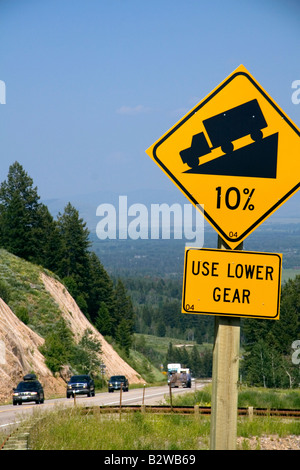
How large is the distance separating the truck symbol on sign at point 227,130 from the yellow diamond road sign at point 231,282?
1.99ft

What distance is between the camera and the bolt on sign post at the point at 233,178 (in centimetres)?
466

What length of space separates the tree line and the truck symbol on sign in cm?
8861

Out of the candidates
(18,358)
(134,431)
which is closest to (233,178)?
(134,431)

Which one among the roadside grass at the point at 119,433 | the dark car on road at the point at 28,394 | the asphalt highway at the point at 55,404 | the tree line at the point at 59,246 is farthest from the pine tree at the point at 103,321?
the roadside grass at the point at 119,433

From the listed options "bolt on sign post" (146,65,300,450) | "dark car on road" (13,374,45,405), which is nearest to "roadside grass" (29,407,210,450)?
"bolt on sign post" (146,65,300,450)

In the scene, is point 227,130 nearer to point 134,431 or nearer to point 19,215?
point 134,431

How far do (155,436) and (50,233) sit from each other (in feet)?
288

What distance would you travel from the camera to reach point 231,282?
465cm

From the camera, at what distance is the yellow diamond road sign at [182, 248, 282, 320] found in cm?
464

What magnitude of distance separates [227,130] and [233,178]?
30 centimetres

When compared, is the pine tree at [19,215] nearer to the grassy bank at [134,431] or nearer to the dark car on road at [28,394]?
the dark car on road at [28,394]

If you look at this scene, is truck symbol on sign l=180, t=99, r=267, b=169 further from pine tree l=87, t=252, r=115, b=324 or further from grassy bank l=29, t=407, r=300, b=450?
pine tree l=87, t=252, r=115, b=324

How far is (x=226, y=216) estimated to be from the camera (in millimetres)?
4742
